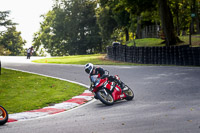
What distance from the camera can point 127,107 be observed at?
9953 millimetres

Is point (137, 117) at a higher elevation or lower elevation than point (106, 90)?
lower

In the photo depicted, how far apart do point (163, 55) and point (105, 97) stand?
1520 cm

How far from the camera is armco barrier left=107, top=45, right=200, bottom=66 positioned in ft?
75.4

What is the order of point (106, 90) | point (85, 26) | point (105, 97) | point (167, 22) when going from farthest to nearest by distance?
1. point (85, 26)
2. point (167, 22)
3. point (106, 90)
4. point (105, 97)

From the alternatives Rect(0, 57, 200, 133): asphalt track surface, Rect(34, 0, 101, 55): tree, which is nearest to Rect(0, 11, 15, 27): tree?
Rect(0, 57, 200, 133): asphalt track surface

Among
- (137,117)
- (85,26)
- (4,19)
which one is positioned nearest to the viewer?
(137,117)

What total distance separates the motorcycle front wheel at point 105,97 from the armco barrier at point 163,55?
13253 mm

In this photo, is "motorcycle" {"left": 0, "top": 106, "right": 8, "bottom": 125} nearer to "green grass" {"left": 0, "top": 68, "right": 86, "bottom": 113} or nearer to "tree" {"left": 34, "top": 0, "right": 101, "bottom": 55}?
"green grass" {"left": 0, "top": 68, "right": 86, "bottom": 113}

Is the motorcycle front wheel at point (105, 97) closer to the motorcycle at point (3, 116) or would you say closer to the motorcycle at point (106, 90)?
the motorcycle at point (106, 90)

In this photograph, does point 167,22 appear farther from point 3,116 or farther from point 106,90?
point 3,116

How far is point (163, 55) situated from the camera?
25141mm

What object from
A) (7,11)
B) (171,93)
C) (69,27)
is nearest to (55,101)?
(171,93)

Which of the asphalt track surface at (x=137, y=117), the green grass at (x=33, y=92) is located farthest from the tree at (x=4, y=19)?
the asphalt track surface at (x=137, y=117)

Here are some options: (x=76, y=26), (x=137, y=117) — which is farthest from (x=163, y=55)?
(x=76, y=26)
